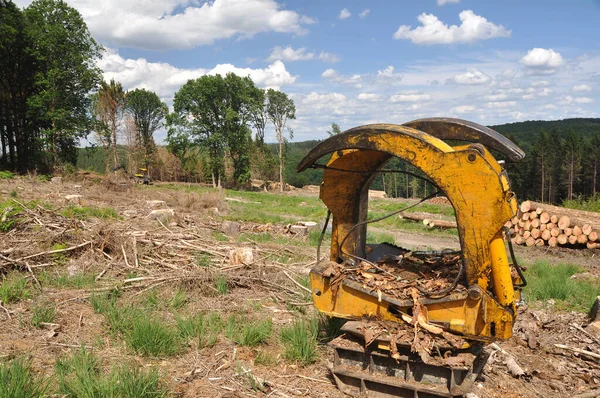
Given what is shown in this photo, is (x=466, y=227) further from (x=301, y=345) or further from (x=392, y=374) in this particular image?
(x=301, y=345)

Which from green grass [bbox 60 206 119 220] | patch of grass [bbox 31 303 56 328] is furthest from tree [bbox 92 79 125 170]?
patch of grass [bbox 31 303 56 328]

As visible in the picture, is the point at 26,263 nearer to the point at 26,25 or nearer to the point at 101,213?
the point at 101,213

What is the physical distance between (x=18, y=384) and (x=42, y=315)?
2.25 meters

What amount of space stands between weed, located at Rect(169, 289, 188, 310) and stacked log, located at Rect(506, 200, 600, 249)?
1004cm

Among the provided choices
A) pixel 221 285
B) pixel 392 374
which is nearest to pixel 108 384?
pixel 392 374

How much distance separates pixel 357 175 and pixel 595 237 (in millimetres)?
10735

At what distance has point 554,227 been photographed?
13320mm

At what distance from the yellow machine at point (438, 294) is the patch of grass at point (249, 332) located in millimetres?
978

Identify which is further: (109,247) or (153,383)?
(109,247)

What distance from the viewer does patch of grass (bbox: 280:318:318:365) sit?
187 inches

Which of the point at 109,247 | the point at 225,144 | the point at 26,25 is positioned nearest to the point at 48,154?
the point at 26,25

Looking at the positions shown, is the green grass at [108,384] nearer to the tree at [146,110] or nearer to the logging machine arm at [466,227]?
the logging machine arm at [466,227]

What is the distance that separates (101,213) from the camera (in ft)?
37.7

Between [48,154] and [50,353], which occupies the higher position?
[48,154]
